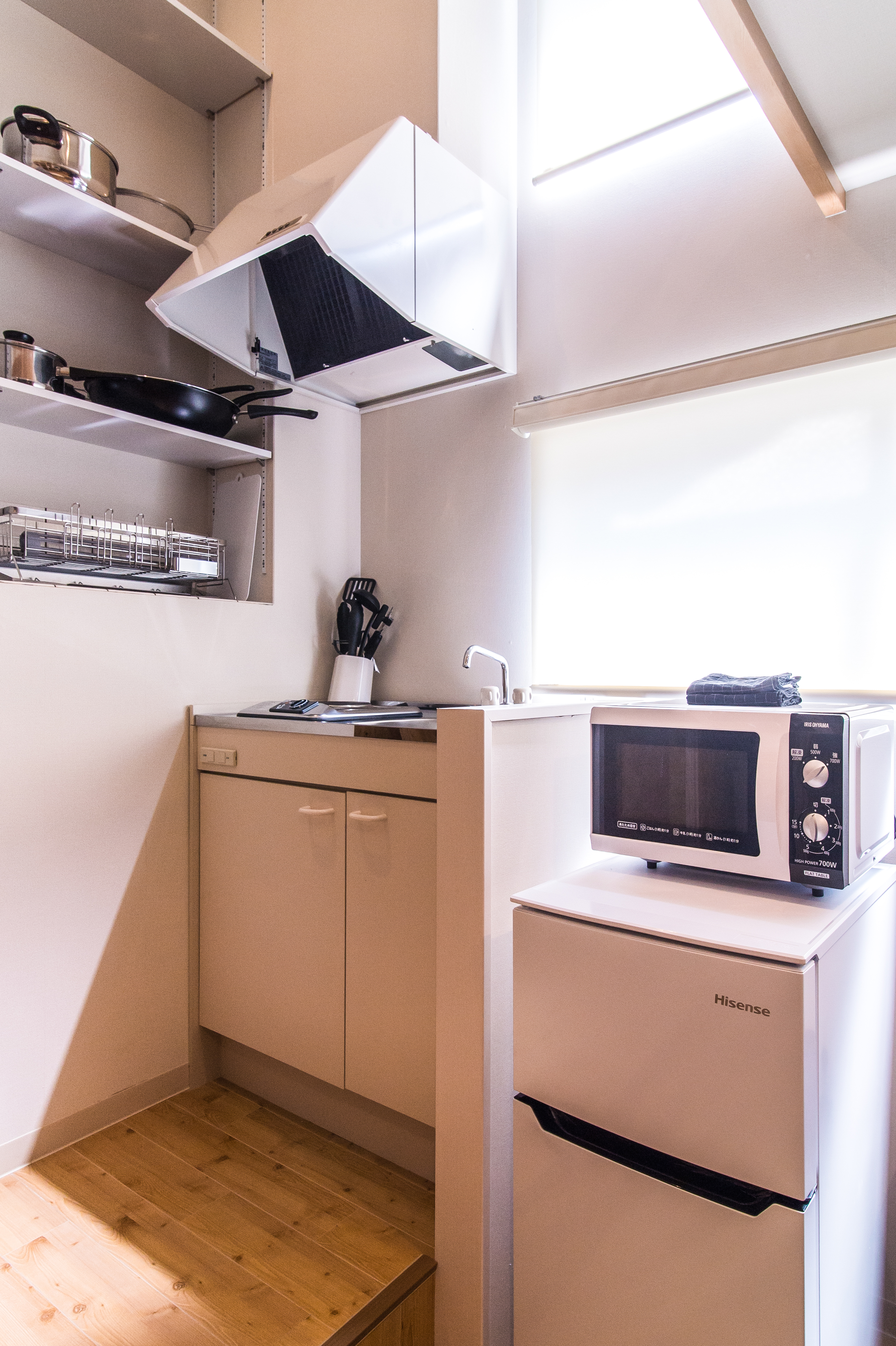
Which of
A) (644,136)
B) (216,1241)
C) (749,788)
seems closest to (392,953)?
(216,1241)

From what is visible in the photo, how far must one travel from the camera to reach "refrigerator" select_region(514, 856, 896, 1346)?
2.86ft

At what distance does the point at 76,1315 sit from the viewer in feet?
4.13

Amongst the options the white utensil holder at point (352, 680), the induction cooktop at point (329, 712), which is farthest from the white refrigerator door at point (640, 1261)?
the white utensil holder at point (352, 680)

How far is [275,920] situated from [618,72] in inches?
89.7

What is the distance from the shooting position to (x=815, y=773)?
106 cm

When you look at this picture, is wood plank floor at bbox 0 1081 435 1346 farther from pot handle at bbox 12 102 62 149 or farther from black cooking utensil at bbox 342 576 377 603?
pot handle at bbox 12 102 62 149

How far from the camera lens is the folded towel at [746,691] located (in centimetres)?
126

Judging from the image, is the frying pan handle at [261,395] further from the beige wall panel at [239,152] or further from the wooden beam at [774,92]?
the wooden beam at [774,92]

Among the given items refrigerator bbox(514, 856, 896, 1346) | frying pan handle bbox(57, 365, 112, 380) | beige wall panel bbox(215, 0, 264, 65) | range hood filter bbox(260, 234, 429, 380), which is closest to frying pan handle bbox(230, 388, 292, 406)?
range hood filter bbox(260, 234, 429, 380)

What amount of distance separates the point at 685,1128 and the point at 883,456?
1.28 m

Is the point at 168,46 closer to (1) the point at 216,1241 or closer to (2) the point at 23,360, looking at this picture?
(2) the point at 23,360

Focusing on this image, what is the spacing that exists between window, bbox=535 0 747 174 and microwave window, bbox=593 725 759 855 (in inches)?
59.8

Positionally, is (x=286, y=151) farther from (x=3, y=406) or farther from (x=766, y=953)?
(x=766, y=953)

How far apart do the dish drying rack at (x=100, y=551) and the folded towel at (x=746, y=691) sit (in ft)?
4.32
